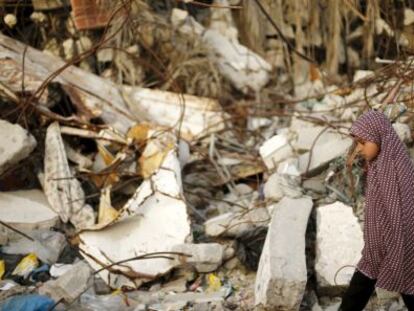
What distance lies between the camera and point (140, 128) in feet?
17.5

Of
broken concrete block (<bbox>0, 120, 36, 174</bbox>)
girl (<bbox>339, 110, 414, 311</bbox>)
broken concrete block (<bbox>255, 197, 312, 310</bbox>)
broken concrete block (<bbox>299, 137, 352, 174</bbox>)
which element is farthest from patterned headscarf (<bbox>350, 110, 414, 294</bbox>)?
broken concrete block (<bbox>0, 120, 36, 174</bbox>)

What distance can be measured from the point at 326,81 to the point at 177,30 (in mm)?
2053

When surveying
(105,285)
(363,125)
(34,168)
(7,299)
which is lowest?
(105,285)

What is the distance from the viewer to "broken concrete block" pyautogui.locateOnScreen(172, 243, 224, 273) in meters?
4.15

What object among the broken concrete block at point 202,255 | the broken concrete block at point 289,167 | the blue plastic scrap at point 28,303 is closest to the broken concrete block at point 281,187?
the broken concrete block at point 289,167

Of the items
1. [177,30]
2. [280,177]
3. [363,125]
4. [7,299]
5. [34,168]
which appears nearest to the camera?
[363,125]

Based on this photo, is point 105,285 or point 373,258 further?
point 105,285

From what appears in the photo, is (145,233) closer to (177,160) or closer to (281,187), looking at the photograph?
(177,160)

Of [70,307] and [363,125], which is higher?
[363,125]

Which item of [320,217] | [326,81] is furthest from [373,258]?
[326,81]

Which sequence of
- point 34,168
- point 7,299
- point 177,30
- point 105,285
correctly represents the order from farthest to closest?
1. point 177,30
2. point 34,168
3. point 105,285
4. point 7,299

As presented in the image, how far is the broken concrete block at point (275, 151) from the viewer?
17.4ft

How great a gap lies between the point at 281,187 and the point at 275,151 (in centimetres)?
83

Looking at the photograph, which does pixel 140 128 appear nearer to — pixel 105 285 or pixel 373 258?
pixel 105 285
